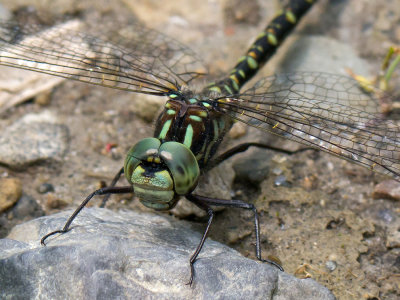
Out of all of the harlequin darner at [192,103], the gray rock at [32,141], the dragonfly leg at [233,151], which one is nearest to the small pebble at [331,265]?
the harlequin darner at [192,103]

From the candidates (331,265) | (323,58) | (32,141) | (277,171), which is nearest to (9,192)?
(32,141)

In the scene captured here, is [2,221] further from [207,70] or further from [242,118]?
[207,70]

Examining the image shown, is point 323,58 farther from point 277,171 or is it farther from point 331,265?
point 331,265

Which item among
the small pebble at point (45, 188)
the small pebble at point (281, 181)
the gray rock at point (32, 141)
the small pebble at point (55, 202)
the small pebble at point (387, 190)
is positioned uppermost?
the small pebble at point (387, 190)

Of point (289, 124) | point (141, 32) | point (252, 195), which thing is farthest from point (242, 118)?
point (141, 32)

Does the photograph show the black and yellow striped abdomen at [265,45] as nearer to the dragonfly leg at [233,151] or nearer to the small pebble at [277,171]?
the dragonfly leg at [233,151]

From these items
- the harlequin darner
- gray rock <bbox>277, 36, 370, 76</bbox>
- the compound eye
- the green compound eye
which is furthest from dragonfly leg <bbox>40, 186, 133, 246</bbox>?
gray rock <bbox>277, 36, 370, 76</bbox>
